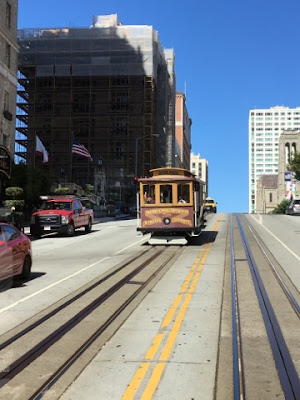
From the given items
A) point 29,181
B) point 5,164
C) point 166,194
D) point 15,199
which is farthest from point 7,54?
point 166,194

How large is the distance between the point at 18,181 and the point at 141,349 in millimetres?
24833

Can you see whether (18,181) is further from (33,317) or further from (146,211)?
(33,317)

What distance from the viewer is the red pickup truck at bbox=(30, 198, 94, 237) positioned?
22.4 metres

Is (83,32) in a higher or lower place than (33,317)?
higher

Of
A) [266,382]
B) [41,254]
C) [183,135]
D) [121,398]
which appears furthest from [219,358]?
[183,135]

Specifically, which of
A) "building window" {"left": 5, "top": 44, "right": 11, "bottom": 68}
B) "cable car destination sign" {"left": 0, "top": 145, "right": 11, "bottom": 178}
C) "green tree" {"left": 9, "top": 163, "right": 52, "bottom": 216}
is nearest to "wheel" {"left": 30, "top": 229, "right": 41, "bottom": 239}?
"cable car destination sign" {"left": 0, "top": 145, "right": 11, "bottom": 178}

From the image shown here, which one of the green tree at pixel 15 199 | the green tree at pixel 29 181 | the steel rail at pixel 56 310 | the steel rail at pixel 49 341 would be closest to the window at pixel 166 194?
the steel rail at pixel 56 310

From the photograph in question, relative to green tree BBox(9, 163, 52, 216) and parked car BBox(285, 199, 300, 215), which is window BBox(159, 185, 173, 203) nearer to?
green tree BBox(9, 163, 52, 216)

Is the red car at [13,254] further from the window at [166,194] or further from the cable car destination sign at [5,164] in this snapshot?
the cable car destination sign at [5,164]

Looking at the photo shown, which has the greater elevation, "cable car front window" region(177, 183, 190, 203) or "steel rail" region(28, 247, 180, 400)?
"cable car front window" region(177, 183, 190, 203)

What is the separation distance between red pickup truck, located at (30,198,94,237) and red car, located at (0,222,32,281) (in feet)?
37.9

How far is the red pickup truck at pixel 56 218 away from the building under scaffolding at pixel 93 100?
4167 centimetres

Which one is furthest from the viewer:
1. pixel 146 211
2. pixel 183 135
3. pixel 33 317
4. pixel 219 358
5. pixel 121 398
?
pixel 183 135

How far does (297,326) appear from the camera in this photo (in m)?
6.59
